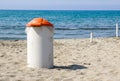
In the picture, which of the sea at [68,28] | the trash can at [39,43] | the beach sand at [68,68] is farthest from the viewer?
the sea at [68,28]

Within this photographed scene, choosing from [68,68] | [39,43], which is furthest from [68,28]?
[39,43]

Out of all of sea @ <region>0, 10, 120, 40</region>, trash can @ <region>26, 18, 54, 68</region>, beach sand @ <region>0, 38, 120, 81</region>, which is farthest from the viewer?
sea @ <region>0, 10, 120, 40</region>

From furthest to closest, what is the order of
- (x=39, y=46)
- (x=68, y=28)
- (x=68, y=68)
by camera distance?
1. (x=68, y=28)
2. (x=68, y=68)
3. (x=39, y=46)

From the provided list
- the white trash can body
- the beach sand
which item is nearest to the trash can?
the white trash can body

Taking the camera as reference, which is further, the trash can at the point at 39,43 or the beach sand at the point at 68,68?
the trash can at the point at 39,43

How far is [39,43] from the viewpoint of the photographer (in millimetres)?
8508

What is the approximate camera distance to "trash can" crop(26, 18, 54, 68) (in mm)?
8492

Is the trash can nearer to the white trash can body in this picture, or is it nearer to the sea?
the white trash can body

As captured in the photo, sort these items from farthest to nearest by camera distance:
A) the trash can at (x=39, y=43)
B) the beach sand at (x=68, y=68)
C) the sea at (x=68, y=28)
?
the sea at (x=68, y=28)
the trash can at (x=39, y=43)
the beach sand at (x=68, y=68)

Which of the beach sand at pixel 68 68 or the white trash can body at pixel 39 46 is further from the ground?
the white trash can body at pixel 39 46

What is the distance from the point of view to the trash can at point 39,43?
27.9 feet

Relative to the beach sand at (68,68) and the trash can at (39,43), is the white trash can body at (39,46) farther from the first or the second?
the beach sand at (68,68)

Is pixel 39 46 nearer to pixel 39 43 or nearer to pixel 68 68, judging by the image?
pixel 39 43

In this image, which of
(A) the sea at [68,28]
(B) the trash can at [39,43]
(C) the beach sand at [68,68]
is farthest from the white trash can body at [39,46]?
(A) the sea at [68,28]
